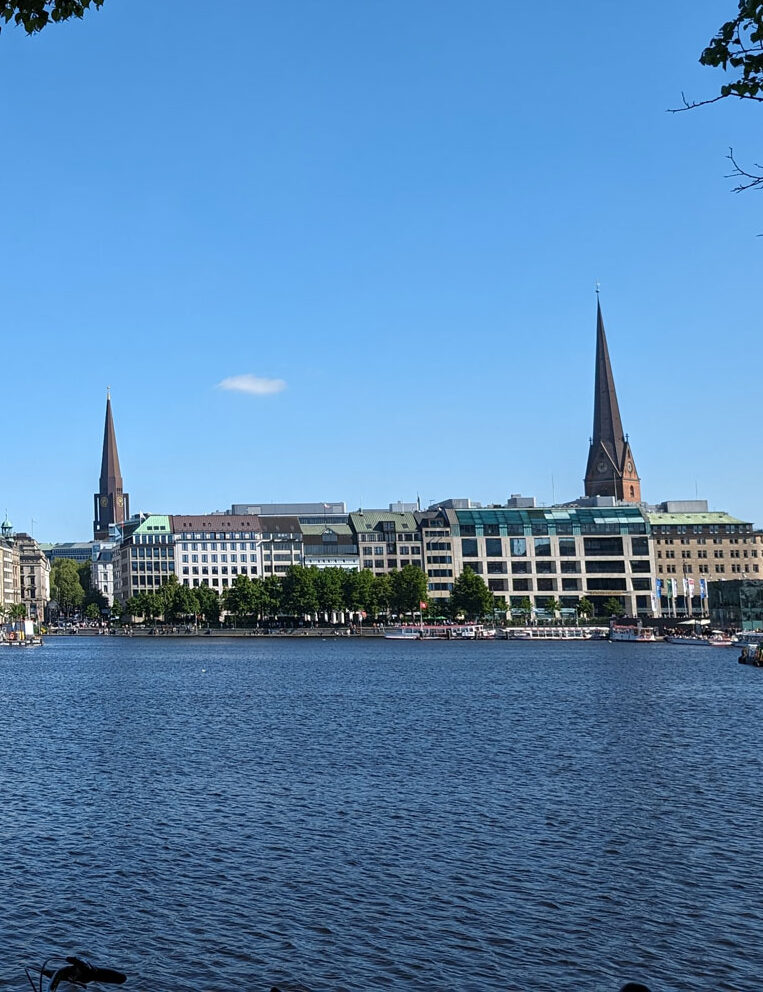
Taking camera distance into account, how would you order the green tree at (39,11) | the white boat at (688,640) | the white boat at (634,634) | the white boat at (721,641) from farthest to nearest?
1. the white boat at (634,634)
2. the white boat at (688,640)
3. the white boat at (721,641)
4. the green tree at (39,11)

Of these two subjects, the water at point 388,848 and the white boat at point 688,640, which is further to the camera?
the white boat at point 688,640

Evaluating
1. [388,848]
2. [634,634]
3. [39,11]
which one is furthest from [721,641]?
[39,11]

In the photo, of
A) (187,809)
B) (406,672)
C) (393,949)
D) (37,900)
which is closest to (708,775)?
(187,809)

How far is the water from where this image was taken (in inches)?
923

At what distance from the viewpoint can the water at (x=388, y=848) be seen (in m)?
23.4

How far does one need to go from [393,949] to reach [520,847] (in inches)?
351

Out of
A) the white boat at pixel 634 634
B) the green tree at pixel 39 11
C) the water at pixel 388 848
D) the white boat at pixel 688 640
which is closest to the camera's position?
the green tree at pixel 39 11

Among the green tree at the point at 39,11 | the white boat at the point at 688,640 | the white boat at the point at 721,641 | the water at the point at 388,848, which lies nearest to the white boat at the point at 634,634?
the white boat at the point at 688,640

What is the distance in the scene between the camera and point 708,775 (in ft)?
145

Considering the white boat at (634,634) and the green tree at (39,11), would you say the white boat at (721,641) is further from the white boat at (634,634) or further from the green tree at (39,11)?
the green tree at (39,11)

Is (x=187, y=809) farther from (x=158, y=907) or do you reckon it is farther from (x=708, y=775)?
(x=708, y=775)

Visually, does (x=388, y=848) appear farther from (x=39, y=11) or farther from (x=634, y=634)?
(x=634, y=634)

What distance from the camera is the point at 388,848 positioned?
105ft

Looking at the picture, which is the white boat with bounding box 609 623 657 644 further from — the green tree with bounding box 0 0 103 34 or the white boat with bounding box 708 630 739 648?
the green tree with bounding box 0 0 103 34
